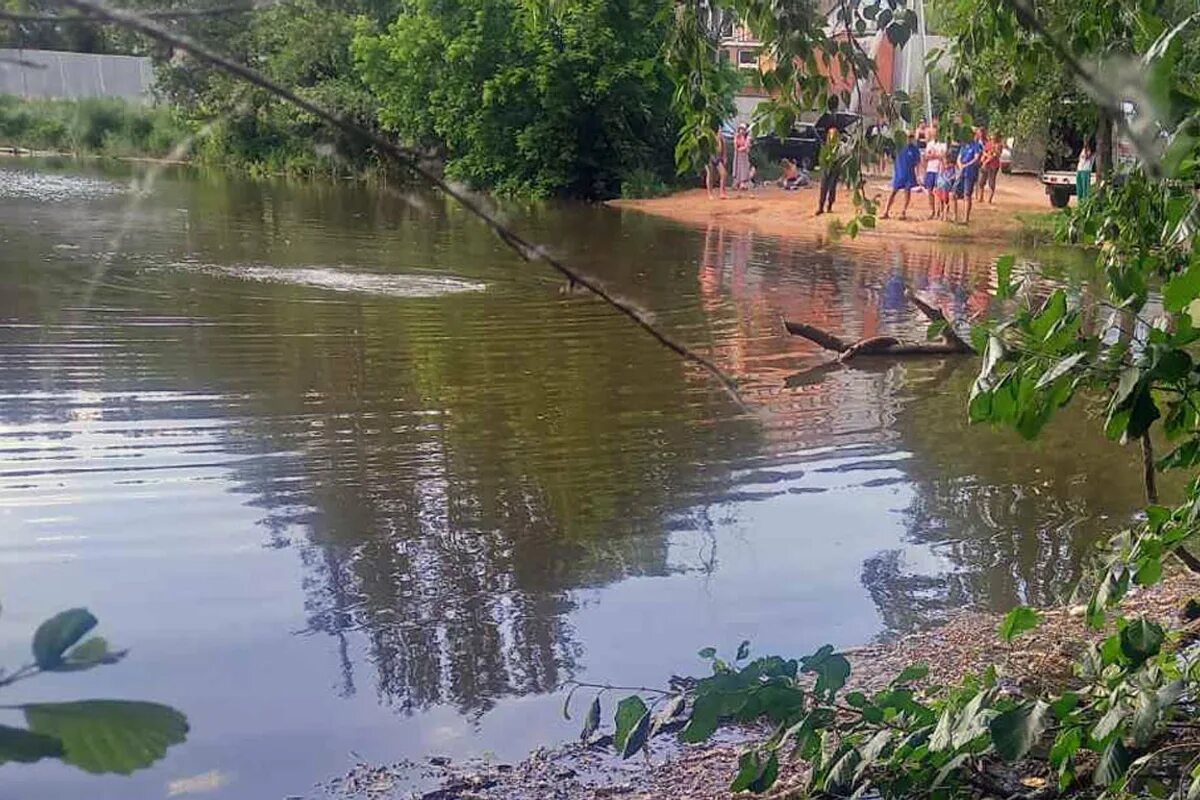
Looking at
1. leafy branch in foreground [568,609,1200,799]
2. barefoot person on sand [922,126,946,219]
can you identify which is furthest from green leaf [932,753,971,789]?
barefoot person on sand [922,126,946,219]

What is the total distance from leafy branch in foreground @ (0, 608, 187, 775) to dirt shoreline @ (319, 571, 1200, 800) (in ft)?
10.9

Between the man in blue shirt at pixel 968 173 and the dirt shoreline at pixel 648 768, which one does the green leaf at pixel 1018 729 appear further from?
the man in blue shirt at pixel 968 173

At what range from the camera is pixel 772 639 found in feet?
18.7

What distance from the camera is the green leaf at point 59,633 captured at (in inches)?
31.1

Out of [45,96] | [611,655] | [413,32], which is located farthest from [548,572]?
[413,32]

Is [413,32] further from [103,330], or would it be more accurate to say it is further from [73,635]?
[73,635]

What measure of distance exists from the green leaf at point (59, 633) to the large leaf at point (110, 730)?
0.11 ft

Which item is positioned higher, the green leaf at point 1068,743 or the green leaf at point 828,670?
the green leaf at point 1068,743

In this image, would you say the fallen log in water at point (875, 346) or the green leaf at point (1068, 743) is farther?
the fallen log in water at point (875, 346)

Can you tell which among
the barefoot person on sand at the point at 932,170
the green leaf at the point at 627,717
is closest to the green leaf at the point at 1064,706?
the green leaf at the point at 627,717

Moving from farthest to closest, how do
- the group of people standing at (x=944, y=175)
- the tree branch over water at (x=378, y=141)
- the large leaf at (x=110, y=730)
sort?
the group of people standing at (x=944, y=175) < the tree branch over water at (x=378, y=141) < the large leaf at (x=110, y=730)

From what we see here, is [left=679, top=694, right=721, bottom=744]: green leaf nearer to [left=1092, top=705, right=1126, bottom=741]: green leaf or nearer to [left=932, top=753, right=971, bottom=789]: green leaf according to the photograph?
[left=932, top=753, right=971, bottom=789]: green leaf

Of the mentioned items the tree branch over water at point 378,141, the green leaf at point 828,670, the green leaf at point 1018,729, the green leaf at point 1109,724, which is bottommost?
the green leaf at point 828,670

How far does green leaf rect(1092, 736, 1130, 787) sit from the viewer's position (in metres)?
2.28
